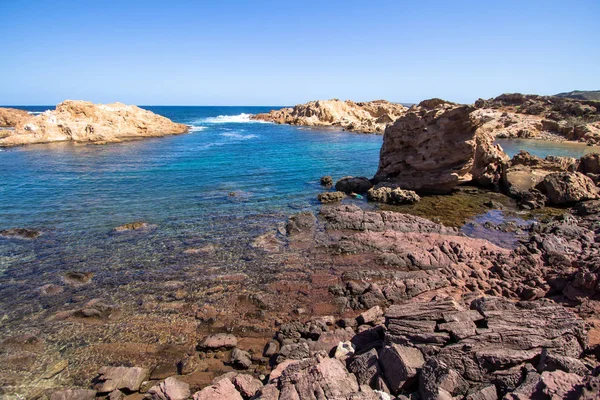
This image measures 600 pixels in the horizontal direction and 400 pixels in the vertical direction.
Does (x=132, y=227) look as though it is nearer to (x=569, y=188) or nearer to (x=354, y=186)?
(x=354, y=186)

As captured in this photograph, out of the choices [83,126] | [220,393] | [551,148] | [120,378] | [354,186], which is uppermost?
[83,126]

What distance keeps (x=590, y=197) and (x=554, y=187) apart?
224cm

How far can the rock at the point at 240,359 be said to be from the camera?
995 cm

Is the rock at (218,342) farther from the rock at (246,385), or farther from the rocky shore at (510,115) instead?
the rocky shore at (510,115)

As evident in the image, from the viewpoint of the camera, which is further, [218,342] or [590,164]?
[590,164]

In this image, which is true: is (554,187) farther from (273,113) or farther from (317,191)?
(273,113)

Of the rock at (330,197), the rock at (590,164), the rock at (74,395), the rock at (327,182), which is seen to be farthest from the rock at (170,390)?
the rock at (590,164)

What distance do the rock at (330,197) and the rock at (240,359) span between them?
17.2m

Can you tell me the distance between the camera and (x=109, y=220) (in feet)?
72.0

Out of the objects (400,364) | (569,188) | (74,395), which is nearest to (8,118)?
(74,395)

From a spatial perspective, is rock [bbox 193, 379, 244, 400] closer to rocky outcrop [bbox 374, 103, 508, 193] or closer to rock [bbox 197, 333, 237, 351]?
rock [bbox 197, 333, 237, 351]

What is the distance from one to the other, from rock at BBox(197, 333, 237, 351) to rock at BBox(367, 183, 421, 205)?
718 inches

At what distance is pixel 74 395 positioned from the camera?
8898mm

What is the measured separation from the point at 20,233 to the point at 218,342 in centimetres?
1625
